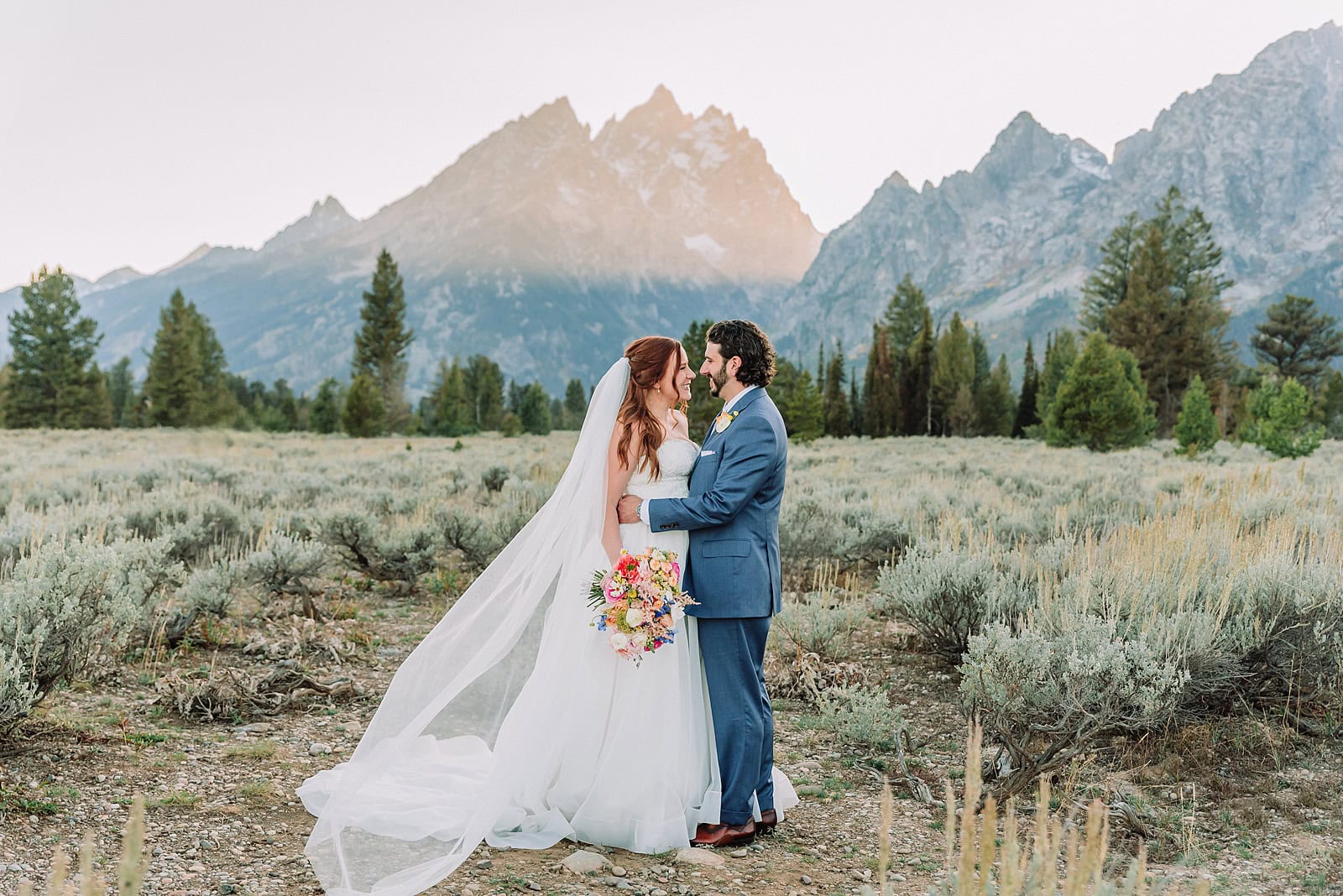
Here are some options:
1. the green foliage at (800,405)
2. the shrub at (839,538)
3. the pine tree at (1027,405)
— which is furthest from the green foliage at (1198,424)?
the pine tree at (1027,405)

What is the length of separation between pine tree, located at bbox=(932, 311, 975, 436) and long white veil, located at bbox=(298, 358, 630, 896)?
49.7 metres

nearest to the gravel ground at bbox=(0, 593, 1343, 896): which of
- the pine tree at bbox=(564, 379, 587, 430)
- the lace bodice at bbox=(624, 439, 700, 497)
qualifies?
the lace bodice at bbox=(624, 439, 700, 497)

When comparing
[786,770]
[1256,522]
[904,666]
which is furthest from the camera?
[1256,522]

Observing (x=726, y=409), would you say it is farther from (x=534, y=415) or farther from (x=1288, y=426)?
(x=534, y=415)

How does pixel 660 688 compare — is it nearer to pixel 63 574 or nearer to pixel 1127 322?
pixel 63 574

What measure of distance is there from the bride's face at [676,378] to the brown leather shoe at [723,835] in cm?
204

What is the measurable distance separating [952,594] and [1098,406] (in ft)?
76.1

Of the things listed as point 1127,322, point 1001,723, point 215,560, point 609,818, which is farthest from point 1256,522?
point 1127,322

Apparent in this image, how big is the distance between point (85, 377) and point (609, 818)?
5172 cm

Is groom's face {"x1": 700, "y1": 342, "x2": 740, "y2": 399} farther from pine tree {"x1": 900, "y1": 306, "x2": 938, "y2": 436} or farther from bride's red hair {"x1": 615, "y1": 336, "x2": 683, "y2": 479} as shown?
pine tree {"x1": 900, "y1": 306, "x2": 938, "y2": 436}

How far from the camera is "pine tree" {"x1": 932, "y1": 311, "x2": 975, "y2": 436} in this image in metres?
51.5

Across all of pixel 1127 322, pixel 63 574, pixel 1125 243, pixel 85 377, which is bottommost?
pixel 63 574

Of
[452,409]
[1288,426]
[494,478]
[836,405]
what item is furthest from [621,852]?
[452,409]

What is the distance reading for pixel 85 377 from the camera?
45.1m
